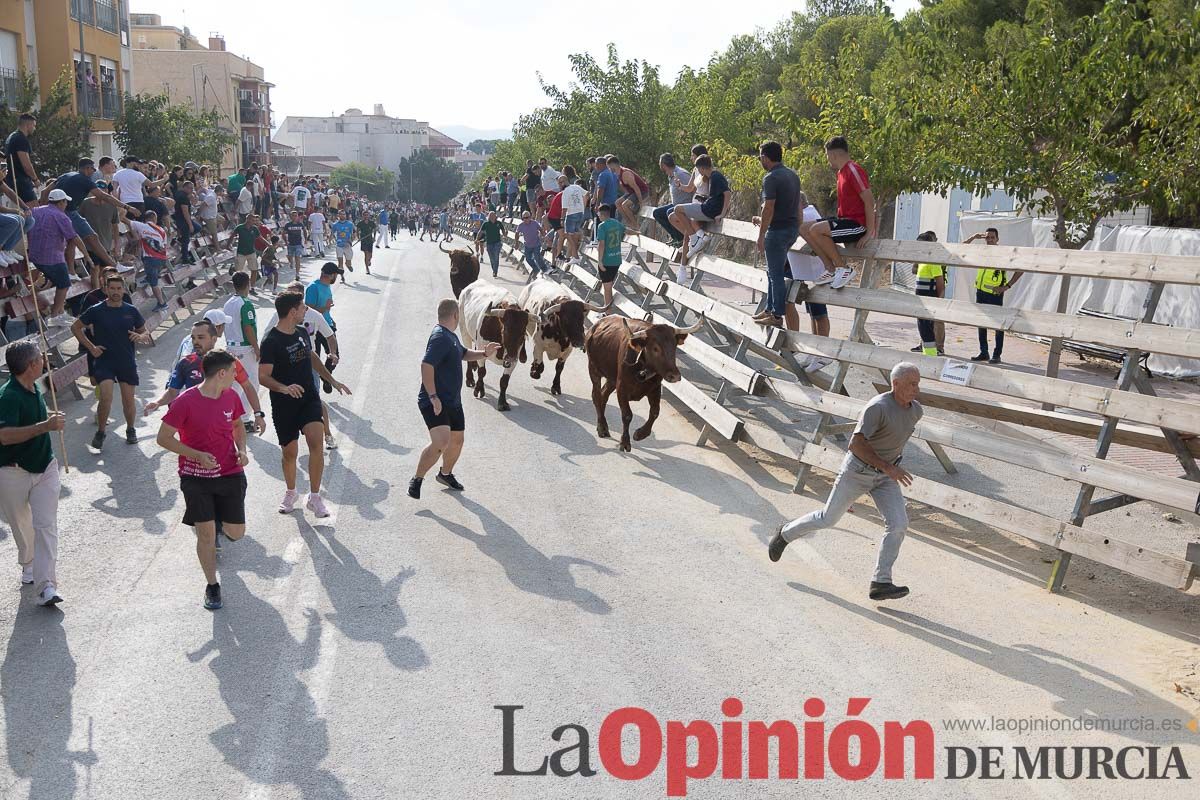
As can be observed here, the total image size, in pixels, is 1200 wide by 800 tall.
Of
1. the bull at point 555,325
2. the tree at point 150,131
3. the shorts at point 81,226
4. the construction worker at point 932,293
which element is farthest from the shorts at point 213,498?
the tree at point 150,131

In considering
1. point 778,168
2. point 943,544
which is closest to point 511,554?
point 943,544

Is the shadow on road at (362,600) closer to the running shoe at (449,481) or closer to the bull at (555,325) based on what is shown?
the running shoe at (449,481)

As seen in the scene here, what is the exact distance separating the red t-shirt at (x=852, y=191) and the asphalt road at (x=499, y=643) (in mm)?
2910

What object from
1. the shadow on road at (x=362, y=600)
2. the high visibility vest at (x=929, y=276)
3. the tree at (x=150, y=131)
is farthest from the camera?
the tree at (x=150, y=131)

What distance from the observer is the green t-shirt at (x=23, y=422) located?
7677mm

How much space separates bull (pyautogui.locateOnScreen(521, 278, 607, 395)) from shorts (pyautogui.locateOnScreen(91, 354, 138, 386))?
17.4 feet

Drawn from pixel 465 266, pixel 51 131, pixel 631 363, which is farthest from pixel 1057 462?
pixel 51 131

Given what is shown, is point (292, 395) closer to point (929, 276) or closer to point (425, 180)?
point (929, 276)

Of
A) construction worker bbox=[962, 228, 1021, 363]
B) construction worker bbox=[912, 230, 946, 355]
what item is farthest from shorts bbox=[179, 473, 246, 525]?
construction worker bbox=[962, 228, 1021, 363]

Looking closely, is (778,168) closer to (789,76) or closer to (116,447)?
(116,447)

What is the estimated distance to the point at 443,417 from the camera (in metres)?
10.3

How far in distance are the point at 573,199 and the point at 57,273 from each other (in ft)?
37.6

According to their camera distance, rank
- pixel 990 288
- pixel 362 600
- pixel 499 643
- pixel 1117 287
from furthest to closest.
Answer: pixel 1117 287 < pixel 990 288 < pixel 362 600 < pixel 499 643

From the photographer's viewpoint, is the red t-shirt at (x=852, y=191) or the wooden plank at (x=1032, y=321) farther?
the red t-shirt at (x=852, y=191)
